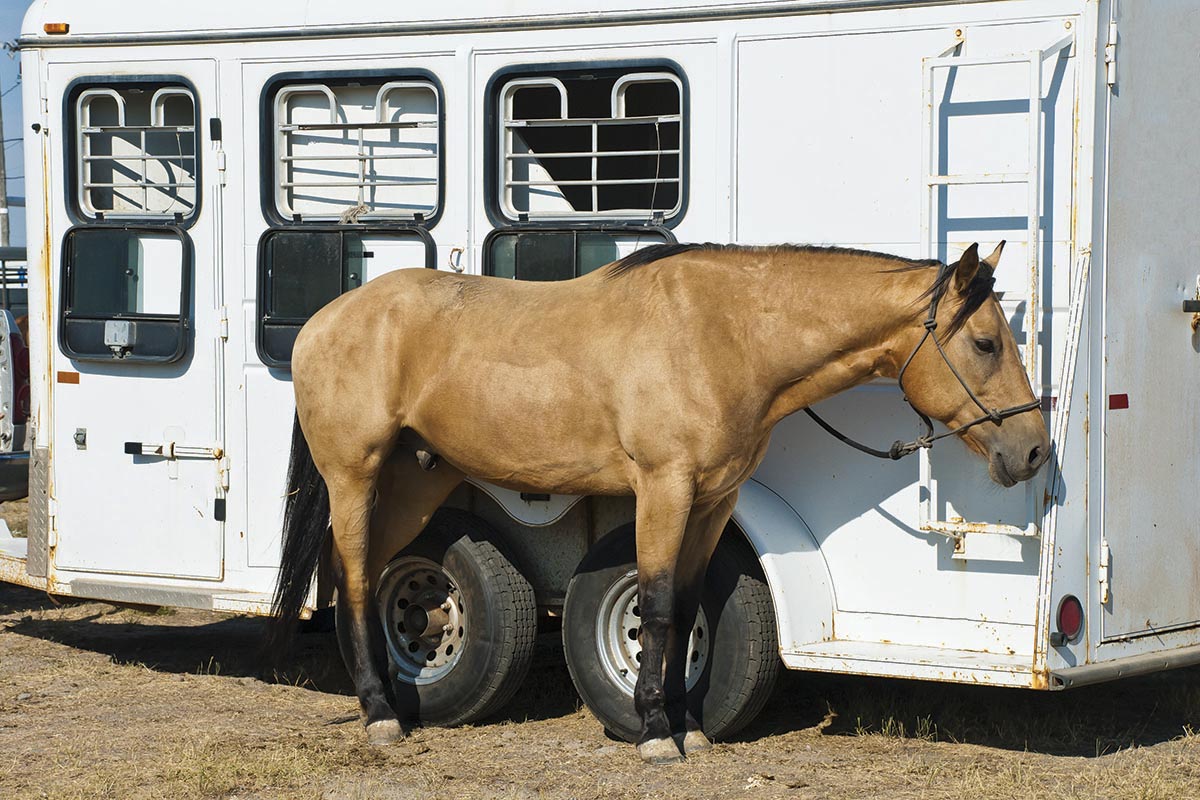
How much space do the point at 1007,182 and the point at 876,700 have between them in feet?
7.79

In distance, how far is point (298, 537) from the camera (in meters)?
6.30

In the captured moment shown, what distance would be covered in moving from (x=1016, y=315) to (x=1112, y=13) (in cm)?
110

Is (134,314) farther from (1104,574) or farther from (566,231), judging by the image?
(1104,574)

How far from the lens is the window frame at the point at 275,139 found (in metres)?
6.26

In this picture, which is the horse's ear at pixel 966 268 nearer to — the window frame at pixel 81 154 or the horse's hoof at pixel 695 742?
the horse's hoof at pixel 695 742

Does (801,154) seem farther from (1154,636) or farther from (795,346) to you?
(1154,636)

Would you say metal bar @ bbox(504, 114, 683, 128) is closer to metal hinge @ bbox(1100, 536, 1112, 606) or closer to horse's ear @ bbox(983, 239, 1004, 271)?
horse's ear @ bbox(983, 239, 1004, 271)

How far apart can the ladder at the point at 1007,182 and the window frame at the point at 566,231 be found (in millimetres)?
1032

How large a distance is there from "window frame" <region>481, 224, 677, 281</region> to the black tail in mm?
1063

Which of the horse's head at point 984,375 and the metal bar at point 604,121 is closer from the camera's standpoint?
the horse's head at point 984,375

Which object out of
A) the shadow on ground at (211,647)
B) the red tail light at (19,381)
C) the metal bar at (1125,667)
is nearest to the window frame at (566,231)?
the shadow on ground at (211,647)

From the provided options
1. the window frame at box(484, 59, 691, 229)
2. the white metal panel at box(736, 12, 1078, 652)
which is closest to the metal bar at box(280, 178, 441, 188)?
the window frame at box(484, 59, 691, 229)

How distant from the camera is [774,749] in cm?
584

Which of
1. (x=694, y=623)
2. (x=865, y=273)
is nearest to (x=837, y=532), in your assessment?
(x=694, y=623)
